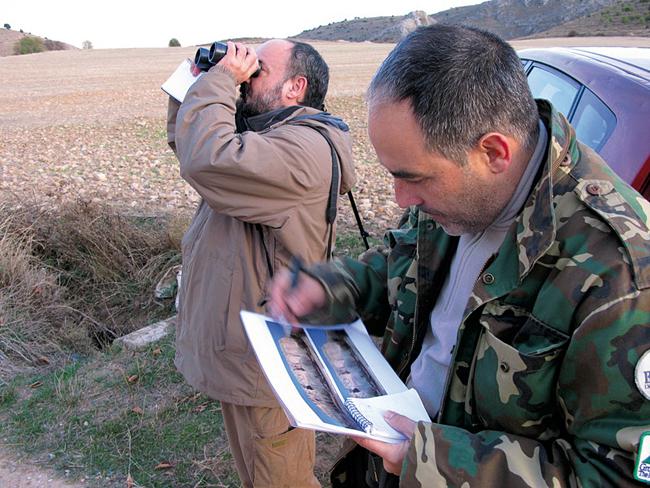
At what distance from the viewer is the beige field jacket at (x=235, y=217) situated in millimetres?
2328

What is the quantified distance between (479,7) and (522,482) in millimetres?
92602

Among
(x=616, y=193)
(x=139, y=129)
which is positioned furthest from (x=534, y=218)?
(x=139, y=129)

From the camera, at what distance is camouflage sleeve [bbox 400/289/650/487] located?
1.12 m

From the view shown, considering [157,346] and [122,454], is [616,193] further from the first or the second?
[157,346]

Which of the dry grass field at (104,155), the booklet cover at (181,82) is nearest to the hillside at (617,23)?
the dry grass field at (104,155)

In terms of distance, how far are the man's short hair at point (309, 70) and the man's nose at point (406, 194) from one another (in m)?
1.39

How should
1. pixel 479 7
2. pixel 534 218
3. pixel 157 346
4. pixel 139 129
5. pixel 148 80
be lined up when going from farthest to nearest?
pixel 479 7
pixel 148 80
pixel 139 129
pixel 157 346
pixel 534 218

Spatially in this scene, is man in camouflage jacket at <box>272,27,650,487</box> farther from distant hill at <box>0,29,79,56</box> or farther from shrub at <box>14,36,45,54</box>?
distant hill at <box>0,29,79,56</box>

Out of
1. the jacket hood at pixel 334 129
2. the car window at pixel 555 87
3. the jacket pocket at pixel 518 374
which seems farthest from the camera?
the car window at pixel 555 87

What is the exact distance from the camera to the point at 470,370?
139 centimetres

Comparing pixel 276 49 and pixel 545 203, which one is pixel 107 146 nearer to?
pixel 276 49

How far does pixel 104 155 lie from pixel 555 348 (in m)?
8.91

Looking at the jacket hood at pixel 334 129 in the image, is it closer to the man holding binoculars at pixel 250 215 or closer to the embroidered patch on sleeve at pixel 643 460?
the man holding binoculars at pixel 250 215

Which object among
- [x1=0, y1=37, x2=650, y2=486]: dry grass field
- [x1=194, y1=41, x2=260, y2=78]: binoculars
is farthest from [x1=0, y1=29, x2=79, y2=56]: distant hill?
[x1=194, y1=41, x2=260, y2=78]: binoculars
